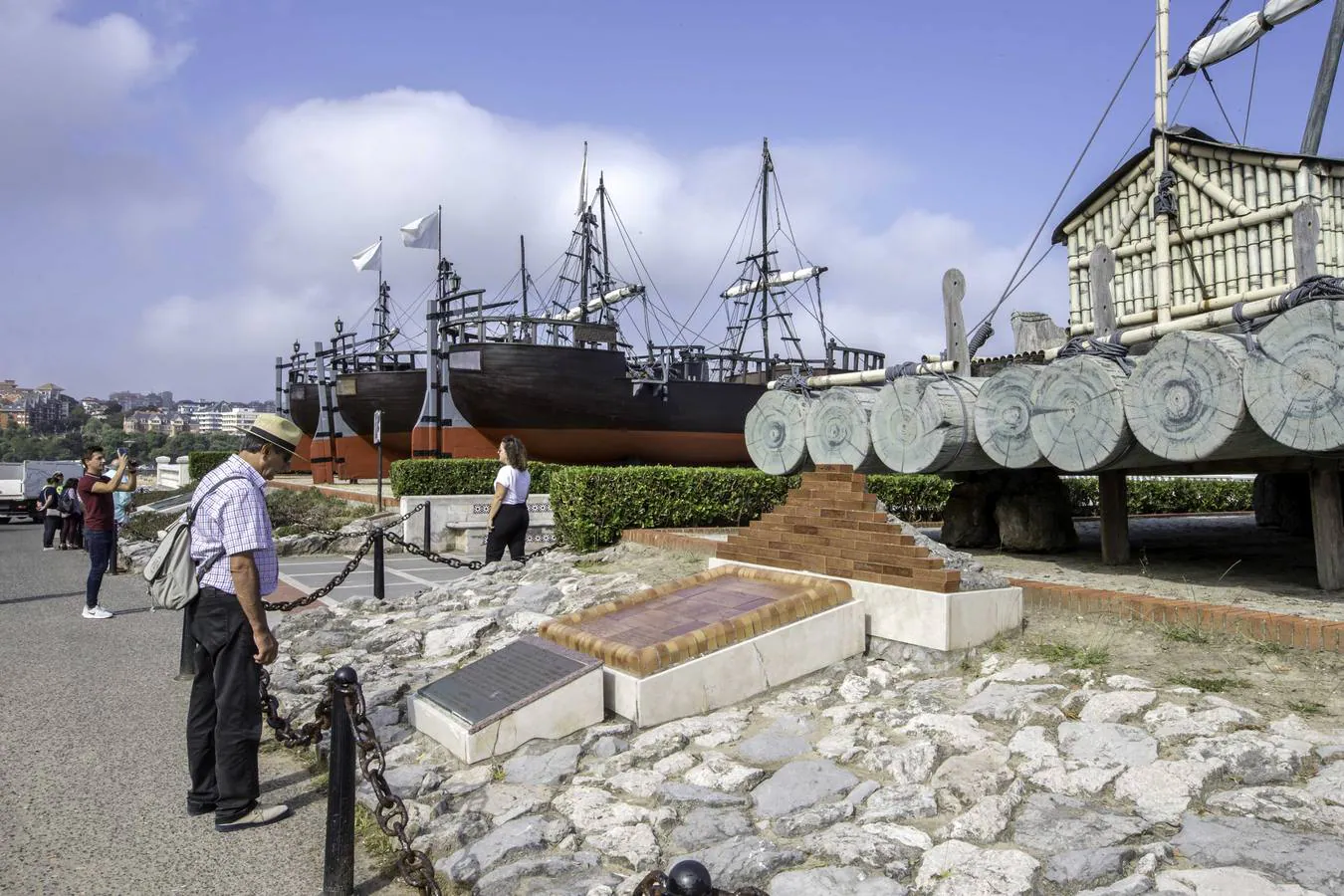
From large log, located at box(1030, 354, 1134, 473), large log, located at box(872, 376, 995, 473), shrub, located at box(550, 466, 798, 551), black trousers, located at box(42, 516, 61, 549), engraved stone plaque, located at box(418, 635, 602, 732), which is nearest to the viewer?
engraved stone plaque, located at box(418, 635, 602, 732)

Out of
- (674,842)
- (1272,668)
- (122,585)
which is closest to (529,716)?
(674,842)

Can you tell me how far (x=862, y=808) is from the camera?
3699 mm

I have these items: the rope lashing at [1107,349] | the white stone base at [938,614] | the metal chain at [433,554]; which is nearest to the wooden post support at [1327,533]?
the rope lashing at [1107,349]

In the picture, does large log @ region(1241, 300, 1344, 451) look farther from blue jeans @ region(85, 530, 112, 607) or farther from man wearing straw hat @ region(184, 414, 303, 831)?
blue jeans @ region(85, 530, 112, 607)

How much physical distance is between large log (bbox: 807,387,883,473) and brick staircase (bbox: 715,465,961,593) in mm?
1644

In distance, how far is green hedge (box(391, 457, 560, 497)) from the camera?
16281mm

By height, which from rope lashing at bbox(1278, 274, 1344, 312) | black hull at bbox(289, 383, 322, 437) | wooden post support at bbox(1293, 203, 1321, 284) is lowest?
rope lashing at bbox(1278, 274, 1344, 312)

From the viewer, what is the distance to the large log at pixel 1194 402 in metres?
5.27

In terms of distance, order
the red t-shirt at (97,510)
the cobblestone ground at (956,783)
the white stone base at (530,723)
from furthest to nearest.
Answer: the red t-shirt at (97,510) → the white stone base at (530,723) → the cobblestone ground at (956,783)

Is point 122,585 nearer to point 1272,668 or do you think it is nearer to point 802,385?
point 802,385

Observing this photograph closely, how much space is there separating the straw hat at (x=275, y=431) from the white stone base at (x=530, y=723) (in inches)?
64.8

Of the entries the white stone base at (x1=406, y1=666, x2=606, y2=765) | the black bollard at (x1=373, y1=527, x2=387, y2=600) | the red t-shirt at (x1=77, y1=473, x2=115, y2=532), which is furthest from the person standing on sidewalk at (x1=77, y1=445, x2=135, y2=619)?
the white stone base at (x1=406, y1=666, x2=606, y2=765)

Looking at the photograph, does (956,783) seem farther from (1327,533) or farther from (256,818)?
(1327,533)

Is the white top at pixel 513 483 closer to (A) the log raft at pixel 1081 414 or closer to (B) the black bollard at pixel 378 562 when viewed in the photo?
(B) the black bollard at pixel 378 562
